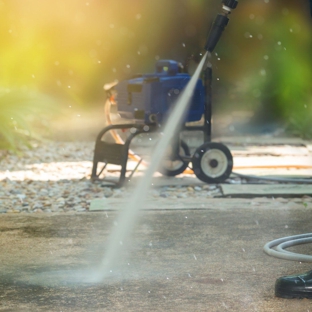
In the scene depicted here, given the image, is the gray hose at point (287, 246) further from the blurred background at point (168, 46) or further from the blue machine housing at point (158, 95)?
the blurred background at point (168, 46)

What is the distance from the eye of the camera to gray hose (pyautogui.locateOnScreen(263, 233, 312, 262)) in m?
4.00

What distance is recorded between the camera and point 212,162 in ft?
23.1

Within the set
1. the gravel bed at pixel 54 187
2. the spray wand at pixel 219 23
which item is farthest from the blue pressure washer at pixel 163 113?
the spray wand at pixel 219 23

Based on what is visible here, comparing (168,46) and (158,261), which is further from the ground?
(168,46)

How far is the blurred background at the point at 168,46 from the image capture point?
11.8 m

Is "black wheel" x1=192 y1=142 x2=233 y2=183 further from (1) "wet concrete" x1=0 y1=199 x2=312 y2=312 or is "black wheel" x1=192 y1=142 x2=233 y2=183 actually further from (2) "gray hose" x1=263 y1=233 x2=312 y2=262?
(2) "gray hose" x1=263 y1=233 x2=312 y2=262

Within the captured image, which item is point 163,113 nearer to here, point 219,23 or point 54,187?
point 54,187

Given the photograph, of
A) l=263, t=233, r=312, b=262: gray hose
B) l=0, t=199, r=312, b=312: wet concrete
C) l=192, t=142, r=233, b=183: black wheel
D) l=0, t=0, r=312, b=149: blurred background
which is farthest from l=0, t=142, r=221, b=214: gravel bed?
l=0, t=0, r=312, b=149: blurred background

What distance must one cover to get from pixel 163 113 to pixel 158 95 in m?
0.17

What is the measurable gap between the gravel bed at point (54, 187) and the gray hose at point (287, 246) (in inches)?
77.9

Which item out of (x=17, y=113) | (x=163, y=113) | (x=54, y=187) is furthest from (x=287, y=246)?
(x=17, y=113)

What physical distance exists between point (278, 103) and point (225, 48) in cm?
122

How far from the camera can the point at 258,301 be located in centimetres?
337

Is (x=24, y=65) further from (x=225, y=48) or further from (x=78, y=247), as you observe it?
(x=78, y=247)
